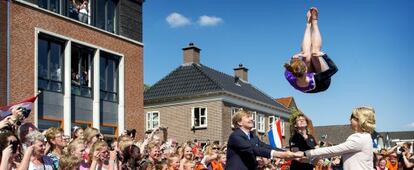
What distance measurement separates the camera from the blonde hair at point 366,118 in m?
6.18

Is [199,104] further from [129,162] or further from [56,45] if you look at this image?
[129,162]

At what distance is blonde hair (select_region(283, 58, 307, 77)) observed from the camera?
655 cm

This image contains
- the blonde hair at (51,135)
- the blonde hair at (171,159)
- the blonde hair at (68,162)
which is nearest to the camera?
the blonde hair at (68,162)

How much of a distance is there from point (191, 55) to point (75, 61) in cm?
1944

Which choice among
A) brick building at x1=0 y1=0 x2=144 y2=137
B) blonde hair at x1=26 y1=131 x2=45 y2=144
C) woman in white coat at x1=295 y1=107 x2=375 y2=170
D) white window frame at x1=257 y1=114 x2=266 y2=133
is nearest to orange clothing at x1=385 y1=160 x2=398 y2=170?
woman in white coat at x1=295 y1=107 x2=375 y2=170

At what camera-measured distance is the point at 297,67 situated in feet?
21.5

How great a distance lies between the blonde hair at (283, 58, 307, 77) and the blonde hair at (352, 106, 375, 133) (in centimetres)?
80

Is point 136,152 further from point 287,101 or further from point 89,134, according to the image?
point 287,101

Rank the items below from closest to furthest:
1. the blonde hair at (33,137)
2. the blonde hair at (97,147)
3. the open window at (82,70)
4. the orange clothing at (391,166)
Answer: the blonde hair at (33,137), the blonde hair at (97,147), the orange clothing at (391,166), the open window at (82,70)

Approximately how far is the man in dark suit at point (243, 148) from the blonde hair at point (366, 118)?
3.90 ft

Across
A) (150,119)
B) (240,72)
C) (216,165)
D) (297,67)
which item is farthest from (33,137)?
(240,72)

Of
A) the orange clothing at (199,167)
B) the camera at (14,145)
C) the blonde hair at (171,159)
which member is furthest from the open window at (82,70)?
the camera at (14,145)

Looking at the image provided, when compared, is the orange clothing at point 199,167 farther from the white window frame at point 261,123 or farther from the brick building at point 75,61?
the white window frame at point 261,123

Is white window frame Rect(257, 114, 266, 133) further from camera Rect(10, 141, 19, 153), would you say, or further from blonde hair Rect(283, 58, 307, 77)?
camera Rect(10, 141, 19, 153)
